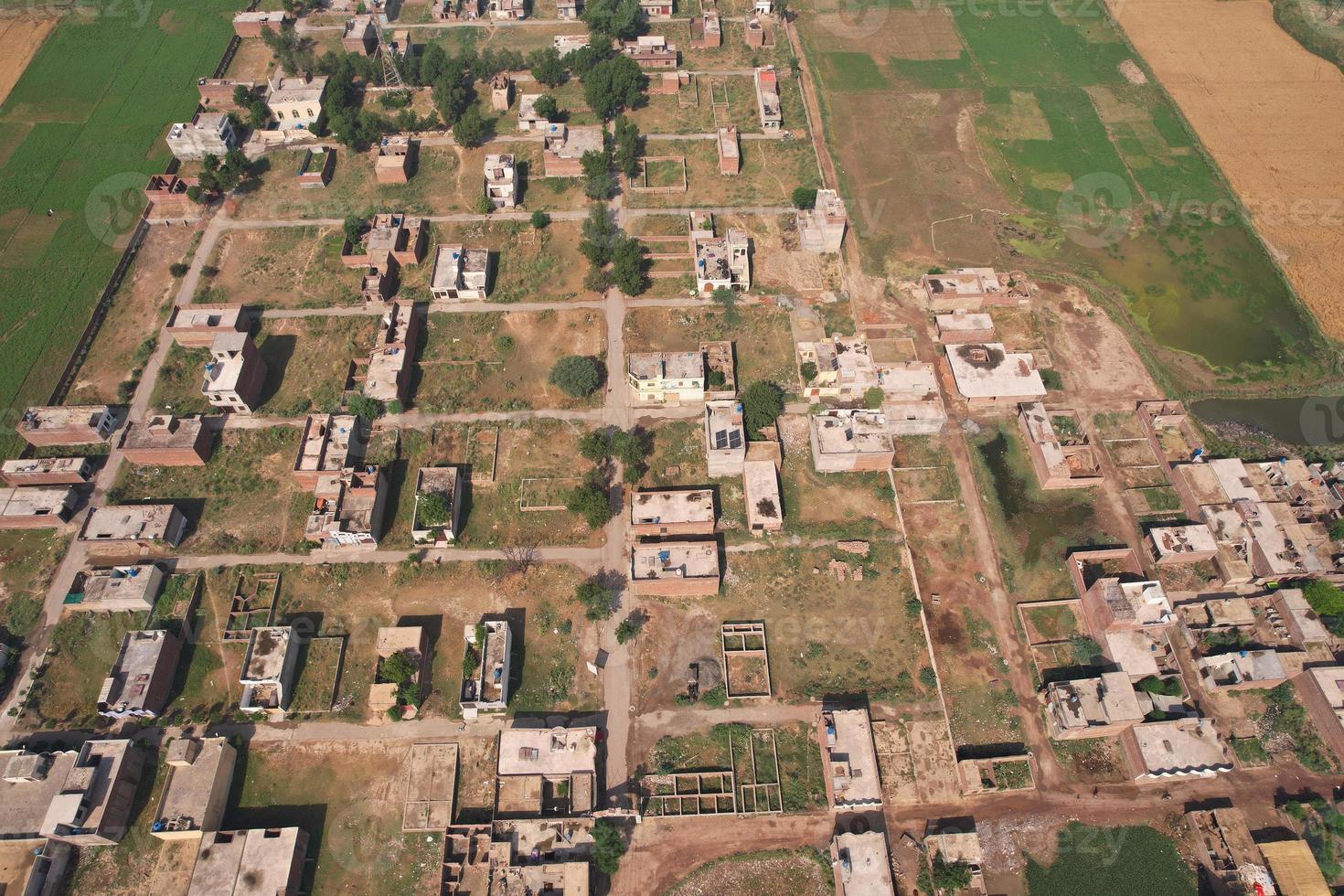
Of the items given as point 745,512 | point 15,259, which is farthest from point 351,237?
point 745,512

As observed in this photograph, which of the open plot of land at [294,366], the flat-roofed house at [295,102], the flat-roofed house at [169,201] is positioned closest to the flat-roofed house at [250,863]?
the open plot of land at [294,366]

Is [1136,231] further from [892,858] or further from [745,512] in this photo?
[892,858]

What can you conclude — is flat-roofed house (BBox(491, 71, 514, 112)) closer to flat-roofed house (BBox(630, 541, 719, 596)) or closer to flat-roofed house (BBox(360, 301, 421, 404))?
flat-roofed house (BBox(360, 301, 421, 404))

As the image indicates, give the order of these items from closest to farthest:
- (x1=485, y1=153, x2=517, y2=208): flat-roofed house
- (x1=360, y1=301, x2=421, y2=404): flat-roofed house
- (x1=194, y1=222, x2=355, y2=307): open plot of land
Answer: (x1=360, y1=301, x2=421, y2=404): flat-roofed house, (x1=194, y1=222, x2=355, y2=307): open plot of land, (x1=485, y1=153, x2=517, y2=208): flat-roofed house

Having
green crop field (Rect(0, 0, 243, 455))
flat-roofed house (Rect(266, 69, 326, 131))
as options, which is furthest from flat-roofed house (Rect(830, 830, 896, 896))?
flat-roofed house (Rect(266, 69, 326, 131))

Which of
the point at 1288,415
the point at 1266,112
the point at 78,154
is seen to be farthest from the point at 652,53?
the point at 1288,415

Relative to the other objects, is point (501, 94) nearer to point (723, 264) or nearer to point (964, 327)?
point (723, 264)

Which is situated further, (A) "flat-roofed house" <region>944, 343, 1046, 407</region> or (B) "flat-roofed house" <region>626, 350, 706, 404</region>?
(A) "flat-roofed house" <region>944, 343, 1046, 407</region>

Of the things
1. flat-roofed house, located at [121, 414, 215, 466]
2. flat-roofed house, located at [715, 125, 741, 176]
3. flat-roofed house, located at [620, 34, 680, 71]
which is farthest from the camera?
flat-roofed house, located at [620, 34, 680, 71]
